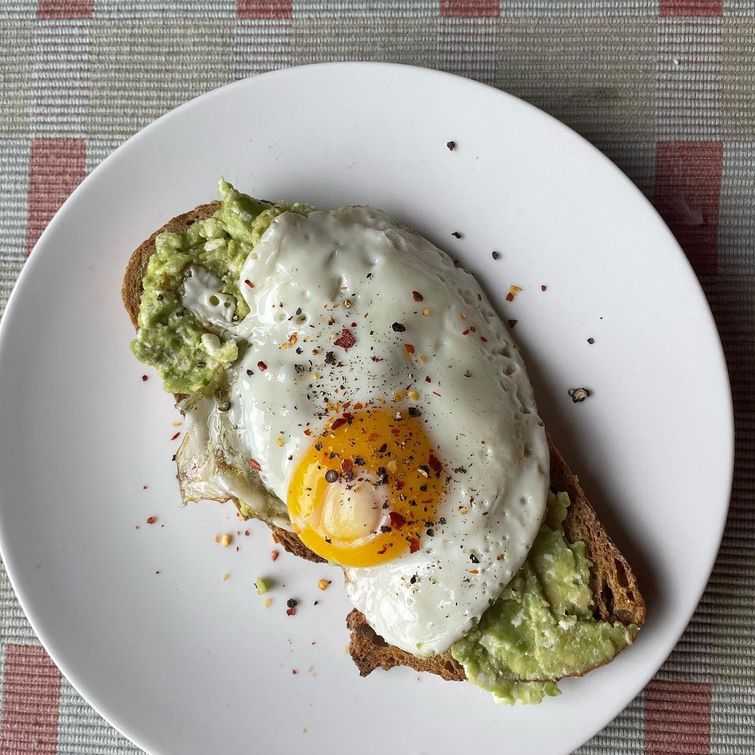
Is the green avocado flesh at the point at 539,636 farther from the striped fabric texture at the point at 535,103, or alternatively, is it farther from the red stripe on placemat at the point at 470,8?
the red stripe on placemat at the point at 470,8

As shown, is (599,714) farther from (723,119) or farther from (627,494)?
(723,119)

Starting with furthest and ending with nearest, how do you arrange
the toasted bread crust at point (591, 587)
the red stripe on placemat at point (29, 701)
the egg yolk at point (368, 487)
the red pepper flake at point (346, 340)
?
1. the red stripe on placemat at point (29, 701)
2. the toasted bread crust at point (591, 587)
3. the red pepper flake at point (346, 340)
4. the egg yolk at point (368, 487)

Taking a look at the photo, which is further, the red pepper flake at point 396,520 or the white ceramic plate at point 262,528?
the white ceramic plate at point 262,528

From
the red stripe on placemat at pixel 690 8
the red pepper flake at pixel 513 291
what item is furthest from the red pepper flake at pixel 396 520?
the red stripe on placemat at pixel 690 8

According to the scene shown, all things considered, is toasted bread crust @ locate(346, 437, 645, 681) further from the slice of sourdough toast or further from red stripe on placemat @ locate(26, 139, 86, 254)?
red stripe on placemat @ locate(26, 139, 86, 254)

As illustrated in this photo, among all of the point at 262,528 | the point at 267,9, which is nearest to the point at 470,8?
the point at 267,9

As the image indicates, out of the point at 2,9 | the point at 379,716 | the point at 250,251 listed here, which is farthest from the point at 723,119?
the point at 2,9
